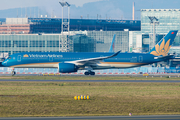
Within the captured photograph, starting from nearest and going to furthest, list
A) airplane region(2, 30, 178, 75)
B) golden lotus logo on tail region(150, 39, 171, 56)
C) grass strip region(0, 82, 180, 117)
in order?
grass strip region(0, 82, 180, 117), airplane region(2, 30, 178, 75), golden lotus logo on tail region(150, 39, 171, 56)

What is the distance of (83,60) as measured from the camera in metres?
65.2

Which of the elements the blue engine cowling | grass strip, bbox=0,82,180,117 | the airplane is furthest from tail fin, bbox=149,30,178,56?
grass strip, bbox=0,82,180,117

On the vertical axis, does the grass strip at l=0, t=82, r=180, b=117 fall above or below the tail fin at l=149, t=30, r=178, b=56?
below

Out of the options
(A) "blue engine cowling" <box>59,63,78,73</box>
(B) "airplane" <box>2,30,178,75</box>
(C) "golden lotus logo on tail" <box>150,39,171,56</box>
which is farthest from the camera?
(C) "golden lotus logo on tail" <box>150,39,171,56</box>

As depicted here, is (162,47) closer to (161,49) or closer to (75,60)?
(161,49)

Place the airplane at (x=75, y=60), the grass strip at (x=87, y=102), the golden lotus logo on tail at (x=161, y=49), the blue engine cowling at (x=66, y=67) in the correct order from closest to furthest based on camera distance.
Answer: the grass strip at (x=87, y=102) < the blue engine cowling at (x=66, y=67) < the airplane at (x=75, y=60) < the golden lotus logo on tail at (x=161, y=49)

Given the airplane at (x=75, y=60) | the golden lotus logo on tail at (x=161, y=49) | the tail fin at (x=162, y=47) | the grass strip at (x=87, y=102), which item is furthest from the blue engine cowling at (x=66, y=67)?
the grass strip at (x=87, y=102)

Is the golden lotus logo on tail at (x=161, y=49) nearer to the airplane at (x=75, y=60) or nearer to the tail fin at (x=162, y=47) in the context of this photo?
the tail fin at (x=162, y=47)

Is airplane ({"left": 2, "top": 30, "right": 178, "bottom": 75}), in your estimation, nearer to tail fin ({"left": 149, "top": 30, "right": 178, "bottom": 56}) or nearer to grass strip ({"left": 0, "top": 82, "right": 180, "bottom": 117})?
tail fin ({"left": 149, "top": 30, "right": 178, "bottom": 56})

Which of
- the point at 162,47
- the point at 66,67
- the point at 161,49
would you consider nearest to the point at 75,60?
the point at 66,67

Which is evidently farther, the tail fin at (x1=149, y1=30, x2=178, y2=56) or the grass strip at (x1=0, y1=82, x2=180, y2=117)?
the tail fin at (x1=149, y1=30, x2=178, y2=56)

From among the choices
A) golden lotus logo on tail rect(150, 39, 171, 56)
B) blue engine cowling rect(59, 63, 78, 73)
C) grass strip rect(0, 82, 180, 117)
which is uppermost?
golden lotus logo on tail rect(150, 39, 171, 56)

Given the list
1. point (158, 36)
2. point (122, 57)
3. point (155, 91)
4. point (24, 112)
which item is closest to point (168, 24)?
point (158, 36)

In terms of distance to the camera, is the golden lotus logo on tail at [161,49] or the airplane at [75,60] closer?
the airplane at [75,60]
